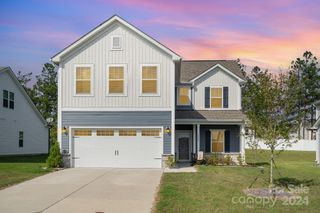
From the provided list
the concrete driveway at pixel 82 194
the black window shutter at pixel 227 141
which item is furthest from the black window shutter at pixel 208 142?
the concrete driveway at pixel 82 194

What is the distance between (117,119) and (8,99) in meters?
15.0

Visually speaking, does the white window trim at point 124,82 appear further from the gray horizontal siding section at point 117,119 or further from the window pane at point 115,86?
the gray horizontal siding section at point 117,119

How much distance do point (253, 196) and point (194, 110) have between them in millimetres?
15646

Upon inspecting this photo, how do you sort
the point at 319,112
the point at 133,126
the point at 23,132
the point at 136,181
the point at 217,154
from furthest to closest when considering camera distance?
the point at 23,132
the point at 319,112
the point at 217,154
the point at 133,126
the point at 136,181

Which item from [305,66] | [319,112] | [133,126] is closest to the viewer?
[133,126]

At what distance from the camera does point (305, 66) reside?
6788 cm

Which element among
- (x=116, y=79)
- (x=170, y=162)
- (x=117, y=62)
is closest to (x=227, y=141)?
(x=170, y=162)

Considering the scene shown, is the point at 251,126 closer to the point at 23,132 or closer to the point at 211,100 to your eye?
the point at 211,100

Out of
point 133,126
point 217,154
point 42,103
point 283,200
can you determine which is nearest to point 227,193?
point 283,200

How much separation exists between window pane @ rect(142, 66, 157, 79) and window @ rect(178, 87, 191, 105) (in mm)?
5117

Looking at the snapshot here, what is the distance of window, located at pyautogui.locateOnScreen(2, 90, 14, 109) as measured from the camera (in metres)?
34.8

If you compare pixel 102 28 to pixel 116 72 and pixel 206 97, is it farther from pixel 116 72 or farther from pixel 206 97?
pixel 206 97

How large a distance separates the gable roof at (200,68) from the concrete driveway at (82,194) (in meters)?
11.7

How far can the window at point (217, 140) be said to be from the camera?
92.8ft
